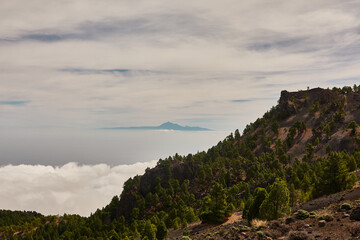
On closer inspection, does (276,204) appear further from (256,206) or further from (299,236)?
(299,236)

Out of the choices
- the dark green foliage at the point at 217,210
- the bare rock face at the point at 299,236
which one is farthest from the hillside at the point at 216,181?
the bare rock face at the point at 299,236

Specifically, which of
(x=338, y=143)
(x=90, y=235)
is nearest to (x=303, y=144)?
(x=338, y=143)

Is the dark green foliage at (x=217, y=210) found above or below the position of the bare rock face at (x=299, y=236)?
below

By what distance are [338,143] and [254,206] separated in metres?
138

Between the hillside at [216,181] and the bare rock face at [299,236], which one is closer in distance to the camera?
the bare rock face at [299,236]

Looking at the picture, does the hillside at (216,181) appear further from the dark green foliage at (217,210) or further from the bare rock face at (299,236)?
the bare rock face at (299,236)

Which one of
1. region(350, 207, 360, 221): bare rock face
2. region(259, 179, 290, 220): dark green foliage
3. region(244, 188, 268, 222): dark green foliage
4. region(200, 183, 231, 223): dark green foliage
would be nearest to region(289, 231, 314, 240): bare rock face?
region(350, 207, 360, 221): bare rock face

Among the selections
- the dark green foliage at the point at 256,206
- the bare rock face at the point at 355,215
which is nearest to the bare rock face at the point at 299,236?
the bare rock face at the point at 355,215

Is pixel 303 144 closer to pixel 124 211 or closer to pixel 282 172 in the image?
pixel 282 172

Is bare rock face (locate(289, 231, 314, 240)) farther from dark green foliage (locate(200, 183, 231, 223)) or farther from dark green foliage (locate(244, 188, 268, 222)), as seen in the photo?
dark green foliage (locate(200, 183, 231, 223))

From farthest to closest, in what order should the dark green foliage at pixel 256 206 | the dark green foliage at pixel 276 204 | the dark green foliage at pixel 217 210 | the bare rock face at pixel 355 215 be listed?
the dark green foliage at pixel 217 210 → the dark green foliage at pixel 256 206 → the dark green foliage at pixel 276 204 → the bare rock face at pixel 355 215

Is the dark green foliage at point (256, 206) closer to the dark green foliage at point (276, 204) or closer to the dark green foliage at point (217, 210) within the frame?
the dark green foliage at point (276, 204)

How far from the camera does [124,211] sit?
142500mm

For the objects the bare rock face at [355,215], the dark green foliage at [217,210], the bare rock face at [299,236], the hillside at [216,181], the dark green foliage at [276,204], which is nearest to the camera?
the bare rock face at [299,236]
